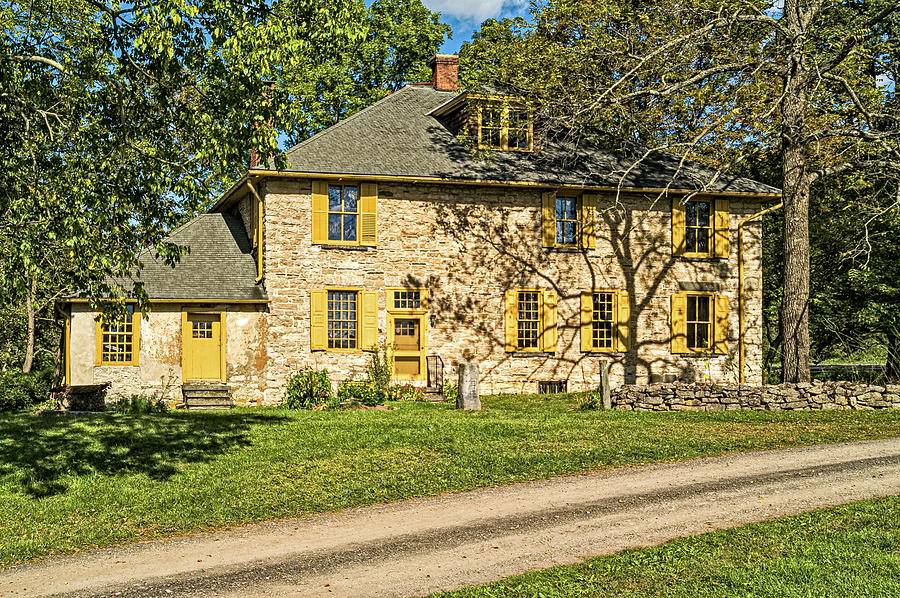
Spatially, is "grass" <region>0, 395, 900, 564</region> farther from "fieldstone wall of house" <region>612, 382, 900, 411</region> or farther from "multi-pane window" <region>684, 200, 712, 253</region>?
"multi-pane window" <region>684, 200, 712, 253</region>

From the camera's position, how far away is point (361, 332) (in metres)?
23.8

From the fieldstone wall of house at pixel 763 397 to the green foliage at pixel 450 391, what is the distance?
4.76 meters

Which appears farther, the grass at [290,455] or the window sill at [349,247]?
the window sill at [349,247]

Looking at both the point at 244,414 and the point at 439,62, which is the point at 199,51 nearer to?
the point at 244,414

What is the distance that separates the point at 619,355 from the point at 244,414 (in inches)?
439

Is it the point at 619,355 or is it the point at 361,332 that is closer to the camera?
the point at 361,332

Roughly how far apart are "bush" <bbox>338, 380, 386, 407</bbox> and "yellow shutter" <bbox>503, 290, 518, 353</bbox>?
4.11 meters

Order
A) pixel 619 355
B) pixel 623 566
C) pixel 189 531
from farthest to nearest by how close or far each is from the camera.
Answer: pixel 619 355, pixel 189 531, pixel 623 566

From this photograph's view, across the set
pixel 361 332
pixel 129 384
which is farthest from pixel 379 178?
pixel 129 384

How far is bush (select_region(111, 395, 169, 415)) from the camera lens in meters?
20.4

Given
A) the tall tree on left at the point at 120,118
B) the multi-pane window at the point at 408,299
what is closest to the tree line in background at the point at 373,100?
the tall tree on left at the point at 120,118

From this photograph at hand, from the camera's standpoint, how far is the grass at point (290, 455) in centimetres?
1112

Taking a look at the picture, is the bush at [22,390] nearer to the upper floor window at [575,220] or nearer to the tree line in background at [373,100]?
the tree line in background at [373,100]

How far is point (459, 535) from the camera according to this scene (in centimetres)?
1003
